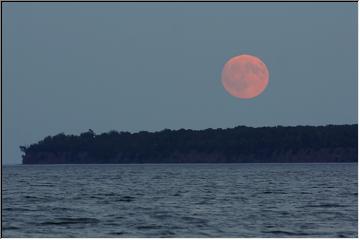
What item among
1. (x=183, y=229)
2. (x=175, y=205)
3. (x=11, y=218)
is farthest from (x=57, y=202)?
(x=183, y=229)

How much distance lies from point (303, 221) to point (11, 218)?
1371 centimetres

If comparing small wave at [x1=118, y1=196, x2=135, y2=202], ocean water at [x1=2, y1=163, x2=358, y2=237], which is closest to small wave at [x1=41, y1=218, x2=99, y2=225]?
ocean water at [x1=2, y1=163, x2=358, y2=237]

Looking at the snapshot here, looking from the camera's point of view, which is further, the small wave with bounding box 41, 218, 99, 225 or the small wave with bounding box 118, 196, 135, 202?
the small wave with bounding box 118, 196, 135, 202

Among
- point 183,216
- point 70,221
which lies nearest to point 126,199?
point 183,216

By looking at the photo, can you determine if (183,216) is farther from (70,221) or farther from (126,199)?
(126,199)

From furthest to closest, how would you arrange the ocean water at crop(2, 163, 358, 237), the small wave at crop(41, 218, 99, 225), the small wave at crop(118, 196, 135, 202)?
the small wave at crop(118, 196, 135, 202)
the small wave at crop(41, 218, 99, 225)
the ocean water at crop(2, 163, 358, 237)

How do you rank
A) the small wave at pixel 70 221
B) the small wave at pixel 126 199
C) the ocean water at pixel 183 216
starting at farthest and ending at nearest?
the small wave at pixel 126 199 → the small wave at pixel 70 221 → the ocean water at pixel 183 216

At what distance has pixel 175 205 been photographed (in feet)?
162

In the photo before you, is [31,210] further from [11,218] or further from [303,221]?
[303,221]

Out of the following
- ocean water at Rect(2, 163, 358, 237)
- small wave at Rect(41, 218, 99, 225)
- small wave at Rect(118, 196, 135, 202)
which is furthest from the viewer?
small wave at Rect(118, 196, 135, 202)

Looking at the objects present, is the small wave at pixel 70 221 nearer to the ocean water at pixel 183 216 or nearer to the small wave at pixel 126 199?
the ocean water at pixel 183 216

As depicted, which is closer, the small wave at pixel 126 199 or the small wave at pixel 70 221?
the small wave at pixel 70 221

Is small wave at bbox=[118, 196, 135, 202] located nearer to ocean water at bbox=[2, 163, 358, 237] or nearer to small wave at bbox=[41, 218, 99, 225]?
ocean water at bbox=[2, 163, 358, 237]

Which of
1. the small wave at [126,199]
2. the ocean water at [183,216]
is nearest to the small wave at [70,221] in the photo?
the ocean water at [183,216]
